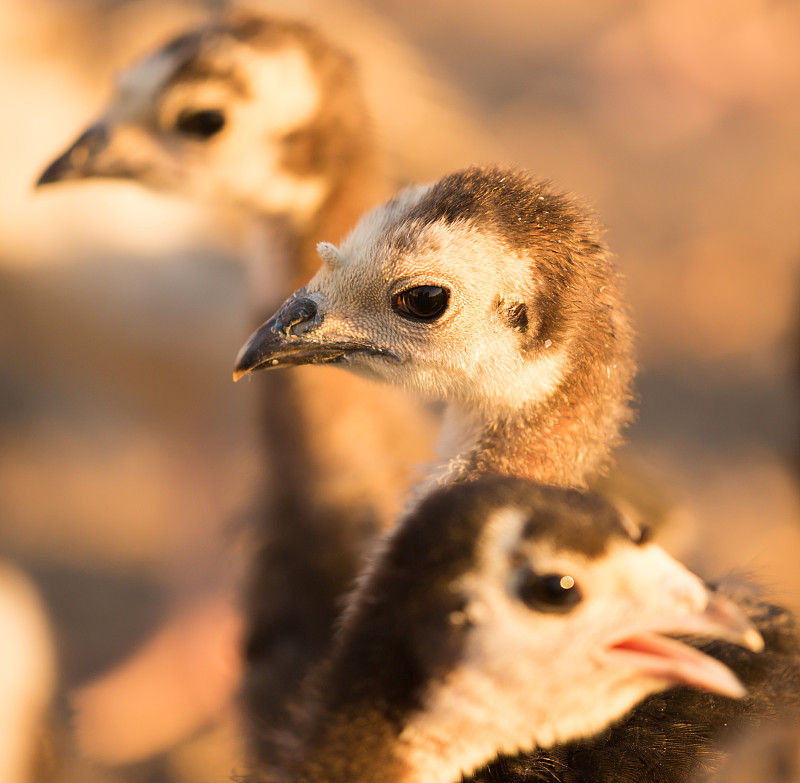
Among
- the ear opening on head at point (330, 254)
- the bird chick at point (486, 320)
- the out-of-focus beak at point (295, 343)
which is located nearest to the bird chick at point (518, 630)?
the bird chick at point (486, 320)

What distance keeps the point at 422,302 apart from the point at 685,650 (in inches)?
34.4

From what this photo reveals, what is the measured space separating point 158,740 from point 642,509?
203 cm

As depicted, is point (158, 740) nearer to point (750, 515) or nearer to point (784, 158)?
point (750, 515)

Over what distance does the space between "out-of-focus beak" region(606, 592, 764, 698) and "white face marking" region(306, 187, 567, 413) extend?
1.95 feet

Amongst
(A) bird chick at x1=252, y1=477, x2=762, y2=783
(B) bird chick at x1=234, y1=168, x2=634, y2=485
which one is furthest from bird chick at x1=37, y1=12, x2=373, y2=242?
(A) bird chick at x1=252, y1=477, x2=762, y2=783

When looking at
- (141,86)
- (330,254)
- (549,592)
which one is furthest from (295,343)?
(141,86)

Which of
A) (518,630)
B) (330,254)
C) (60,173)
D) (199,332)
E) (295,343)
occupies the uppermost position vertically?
(199,332)

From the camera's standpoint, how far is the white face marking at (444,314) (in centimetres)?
191

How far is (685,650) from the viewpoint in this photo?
5.22 ft

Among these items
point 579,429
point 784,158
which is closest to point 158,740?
point 579,429

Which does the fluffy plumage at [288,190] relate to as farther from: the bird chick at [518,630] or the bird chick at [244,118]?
the bird chick at [518,630]

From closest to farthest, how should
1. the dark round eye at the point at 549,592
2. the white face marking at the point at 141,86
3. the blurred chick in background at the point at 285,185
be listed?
the dark round eye at the point at 549,592 → the blurred chick in background at the point at 285,185 → the white face marking at the point at 141,86

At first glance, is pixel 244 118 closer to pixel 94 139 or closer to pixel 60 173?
pixel 94 139

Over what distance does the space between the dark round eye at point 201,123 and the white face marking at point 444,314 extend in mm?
1031
